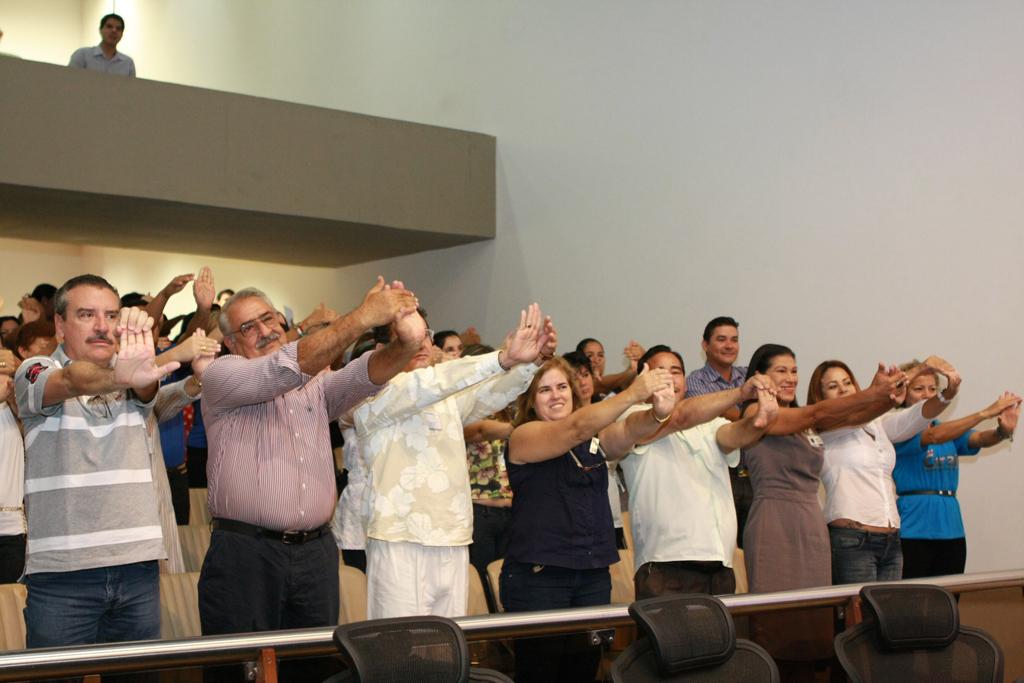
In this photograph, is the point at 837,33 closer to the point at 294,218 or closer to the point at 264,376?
the point at 294,218

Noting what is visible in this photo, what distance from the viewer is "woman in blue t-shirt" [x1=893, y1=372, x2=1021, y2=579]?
477 cm

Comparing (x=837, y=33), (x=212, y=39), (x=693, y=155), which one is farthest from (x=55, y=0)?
(x=837, y=33)

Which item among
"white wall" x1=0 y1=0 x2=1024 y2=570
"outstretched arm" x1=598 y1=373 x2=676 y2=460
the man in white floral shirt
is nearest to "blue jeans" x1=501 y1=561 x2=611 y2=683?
the man in white floral shirt

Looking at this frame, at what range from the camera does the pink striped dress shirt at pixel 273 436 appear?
294cm

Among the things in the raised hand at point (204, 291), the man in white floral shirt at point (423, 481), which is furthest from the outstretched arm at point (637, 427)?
the raised hand at point (204, 291)

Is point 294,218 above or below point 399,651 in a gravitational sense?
above

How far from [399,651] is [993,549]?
13.9ft

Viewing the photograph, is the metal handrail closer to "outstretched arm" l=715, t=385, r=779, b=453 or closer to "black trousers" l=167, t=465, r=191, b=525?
"outstretched arm" l=715, t=385, r=779, b=453

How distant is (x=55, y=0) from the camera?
12.5 m

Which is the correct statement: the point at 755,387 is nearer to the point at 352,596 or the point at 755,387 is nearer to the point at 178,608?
the point at 352,596

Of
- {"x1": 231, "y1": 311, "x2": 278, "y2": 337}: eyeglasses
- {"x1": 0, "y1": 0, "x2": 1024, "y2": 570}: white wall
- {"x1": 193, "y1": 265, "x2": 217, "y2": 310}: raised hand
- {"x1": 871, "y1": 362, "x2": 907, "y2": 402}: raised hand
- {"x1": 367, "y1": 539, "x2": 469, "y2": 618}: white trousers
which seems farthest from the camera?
{"x1": 0, "y1": 0, "x2": 1024, "y2": 570}: white wall

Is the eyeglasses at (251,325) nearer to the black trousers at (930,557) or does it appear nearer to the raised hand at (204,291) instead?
Result: the raised hand at (204,291)

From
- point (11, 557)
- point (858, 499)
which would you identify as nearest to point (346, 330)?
point (11, 557)

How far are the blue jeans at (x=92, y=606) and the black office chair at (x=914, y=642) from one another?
1.70m
